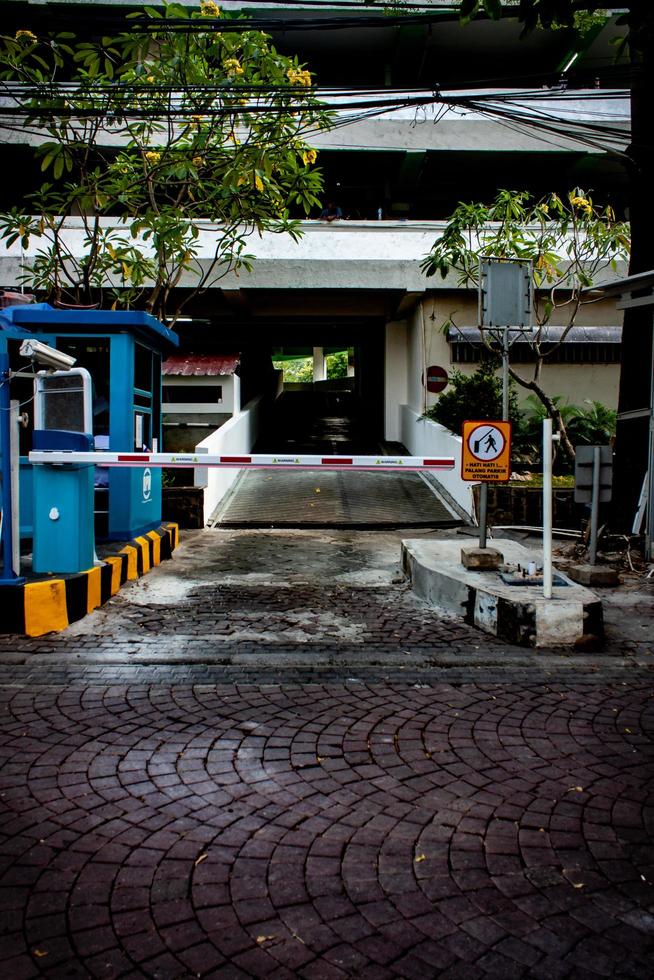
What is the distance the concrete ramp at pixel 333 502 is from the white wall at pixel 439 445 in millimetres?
249

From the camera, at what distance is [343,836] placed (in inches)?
110

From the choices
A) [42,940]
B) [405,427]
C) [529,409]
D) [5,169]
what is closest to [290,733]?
[42,940]

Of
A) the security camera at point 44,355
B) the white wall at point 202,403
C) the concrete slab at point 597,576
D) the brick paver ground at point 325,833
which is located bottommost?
the brick paver ground at point 325,833

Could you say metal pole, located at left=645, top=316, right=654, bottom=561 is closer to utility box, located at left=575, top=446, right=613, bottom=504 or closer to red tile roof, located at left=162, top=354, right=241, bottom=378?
utility box, located at left=575, top=446, right=613, bottom=504

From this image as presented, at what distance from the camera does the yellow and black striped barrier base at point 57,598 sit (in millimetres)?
5305

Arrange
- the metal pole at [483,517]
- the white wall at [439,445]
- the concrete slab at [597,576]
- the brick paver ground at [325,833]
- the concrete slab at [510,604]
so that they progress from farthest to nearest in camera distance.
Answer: the white wall at [439,445] < the concrete slab at [597,576] < the metal pole at [483,517] < the concrete slab at [510,604] < the brick paver ground at [325,833]

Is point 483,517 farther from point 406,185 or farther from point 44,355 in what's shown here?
point 406,185

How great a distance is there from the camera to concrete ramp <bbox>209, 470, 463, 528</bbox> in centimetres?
1074

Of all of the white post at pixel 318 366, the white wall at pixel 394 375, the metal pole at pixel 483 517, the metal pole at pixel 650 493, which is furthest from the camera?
the white post at pixel 318 366

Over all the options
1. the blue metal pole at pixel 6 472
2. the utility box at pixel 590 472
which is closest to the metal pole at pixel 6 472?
the blue metal pole at pixel 6 472

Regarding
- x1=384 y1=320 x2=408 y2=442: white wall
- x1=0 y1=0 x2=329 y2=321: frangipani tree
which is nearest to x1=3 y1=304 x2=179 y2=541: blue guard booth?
x1=0 y1=0 x2=329 y2=321: frangipani tree

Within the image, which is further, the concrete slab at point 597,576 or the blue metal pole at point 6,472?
the concrete slab at point 597,576

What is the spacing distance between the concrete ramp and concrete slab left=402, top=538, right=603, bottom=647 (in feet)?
13.6

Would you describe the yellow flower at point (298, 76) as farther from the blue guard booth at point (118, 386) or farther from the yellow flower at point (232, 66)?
the blue guard booth at point (118, 386)
